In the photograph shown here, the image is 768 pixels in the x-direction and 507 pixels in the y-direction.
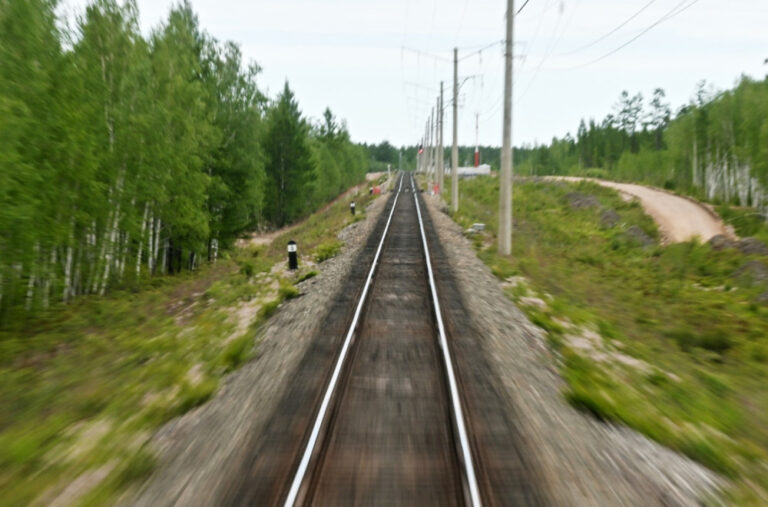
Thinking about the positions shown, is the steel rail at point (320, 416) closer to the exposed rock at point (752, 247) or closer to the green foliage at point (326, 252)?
the green foliage at point (326, 252)

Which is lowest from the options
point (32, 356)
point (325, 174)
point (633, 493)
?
point (32, 356)

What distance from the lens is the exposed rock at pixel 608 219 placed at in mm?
26625

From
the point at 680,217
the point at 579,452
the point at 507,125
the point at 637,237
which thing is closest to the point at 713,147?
the point at 680,217

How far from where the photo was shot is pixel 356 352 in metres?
7.19

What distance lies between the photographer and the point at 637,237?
75.9ft

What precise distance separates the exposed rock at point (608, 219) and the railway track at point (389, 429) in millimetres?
21964

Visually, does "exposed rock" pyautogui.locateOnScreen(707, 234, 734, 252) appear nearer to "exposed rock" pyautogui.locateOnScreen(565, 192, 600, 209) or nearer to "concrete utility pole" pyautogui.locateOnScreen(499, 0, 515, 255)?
"concrete utility pole" pyautogui.locateOnScreen(499, 0, 515, 255)

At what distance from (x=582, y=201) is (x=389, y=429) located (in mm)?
33574

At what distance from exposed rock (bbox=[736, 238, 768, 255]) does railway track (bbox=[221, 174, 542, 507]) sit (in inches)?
690

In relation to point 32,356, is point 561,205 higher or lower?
higher

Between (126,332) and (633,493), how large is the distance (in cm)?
1043

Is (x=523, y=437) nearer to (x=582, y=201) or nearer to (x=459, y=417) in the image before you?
(x=459, y=417)

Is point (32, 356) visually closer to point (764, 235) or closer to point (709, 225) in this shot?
point (764, 235)

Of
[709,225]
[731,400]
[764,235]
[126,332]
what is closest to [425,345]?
[731,400]
